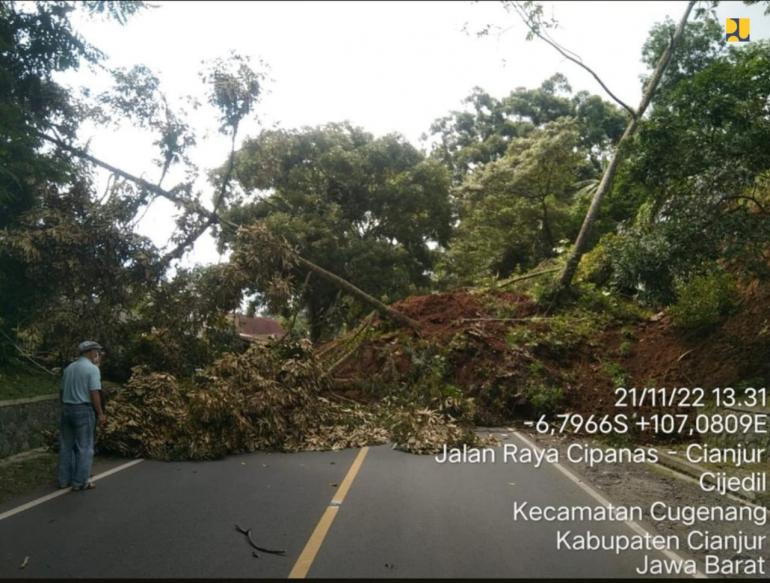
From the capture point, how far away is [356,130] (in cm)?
2945

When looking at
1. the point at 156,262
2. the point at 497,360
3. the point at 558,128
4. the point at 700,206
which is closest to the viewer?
the point at 700,206

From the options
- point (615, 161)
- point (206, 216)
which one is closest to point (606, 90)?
point (615, 161)

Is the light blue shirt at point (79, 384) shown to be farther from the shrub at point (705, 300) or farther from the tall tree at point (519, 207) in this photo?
the tall tree at point (519, 207)

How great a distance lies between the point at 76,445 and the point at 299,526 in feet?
11.5

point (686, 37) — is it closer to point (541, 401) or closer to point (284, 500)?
point (541, 401)

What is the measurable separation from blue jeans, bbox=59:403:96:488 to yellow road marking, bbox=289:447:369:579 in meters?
3.09

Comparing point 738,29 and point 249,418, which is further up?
point 738,29

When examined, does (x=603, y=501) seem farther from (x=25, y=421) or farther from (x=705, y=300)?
(x=25, y=421)

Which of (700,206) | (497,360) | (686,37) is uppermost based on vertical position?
(686,37)

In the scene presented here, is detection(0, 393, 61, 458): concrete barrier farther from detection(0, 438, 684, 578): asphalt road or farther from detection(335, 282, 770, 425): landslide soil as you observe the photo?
detection(335, 282, 770, 425): landslide soil

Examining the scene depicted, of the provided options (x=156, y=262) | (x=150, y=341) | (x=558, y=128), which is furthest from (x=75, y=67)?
(x=558, y=128)

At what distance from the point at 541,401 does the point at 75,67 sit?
11.6 meters

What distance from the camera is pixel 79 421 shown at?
7.84 meters

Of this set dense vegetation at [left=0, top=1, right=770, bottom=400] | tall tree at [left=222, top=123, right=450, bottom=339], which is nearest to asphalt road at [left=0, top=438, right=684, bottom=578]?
dense vegetation at [left=0, top=1, right=770, bottom=400]
